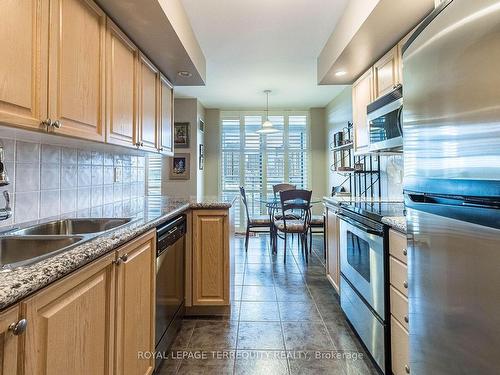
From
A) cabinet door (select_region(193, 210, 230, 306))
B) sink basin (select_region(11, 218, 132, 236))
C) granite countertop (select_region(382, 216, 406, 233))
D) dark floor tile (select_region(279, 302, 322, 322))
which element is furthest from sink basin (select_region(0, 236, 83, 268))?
dark floor tile (select_region(279, 302, 322, 322))

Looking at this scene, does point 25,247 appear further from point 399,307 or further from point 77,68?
point 399,307

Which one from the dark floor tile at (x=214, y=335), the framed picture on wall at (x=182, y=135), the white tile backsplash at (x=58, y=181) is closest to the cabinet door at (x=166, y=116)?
the white tile backsplash at (x=58, y=181)

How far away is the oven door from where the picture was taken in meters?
1.63

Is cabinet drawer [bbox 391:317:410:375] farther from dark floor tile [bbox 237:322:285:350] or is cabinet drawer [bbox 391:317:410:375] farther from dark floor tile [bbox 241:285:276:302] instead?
dark floor tile [bbox 241:285:276:302]

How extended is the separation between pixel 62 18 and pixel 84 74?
0.25 metres

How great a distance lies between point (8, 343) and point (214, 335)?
1.71 metres

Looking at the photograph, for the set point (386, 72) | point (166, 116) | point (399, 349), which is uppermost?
point (386, 72)

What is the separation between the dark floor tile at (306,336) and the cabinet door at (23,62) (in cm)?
193

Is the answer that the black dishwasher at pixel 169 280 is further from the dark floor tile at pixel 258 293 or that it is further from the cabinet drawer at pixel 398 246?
the cabinet drawer at pixel 398 246

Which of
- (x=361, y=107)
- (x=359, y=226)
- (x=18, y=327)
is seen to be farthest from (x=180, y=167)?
(x=18, y=327)

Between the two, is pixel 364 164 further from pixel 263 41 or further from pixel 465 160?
pixel 465 160

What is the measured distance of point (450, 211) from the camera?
83 cm

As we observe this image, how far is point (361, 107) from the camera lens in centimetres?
285

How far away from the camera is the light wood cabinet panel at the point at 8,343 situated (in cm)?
59
